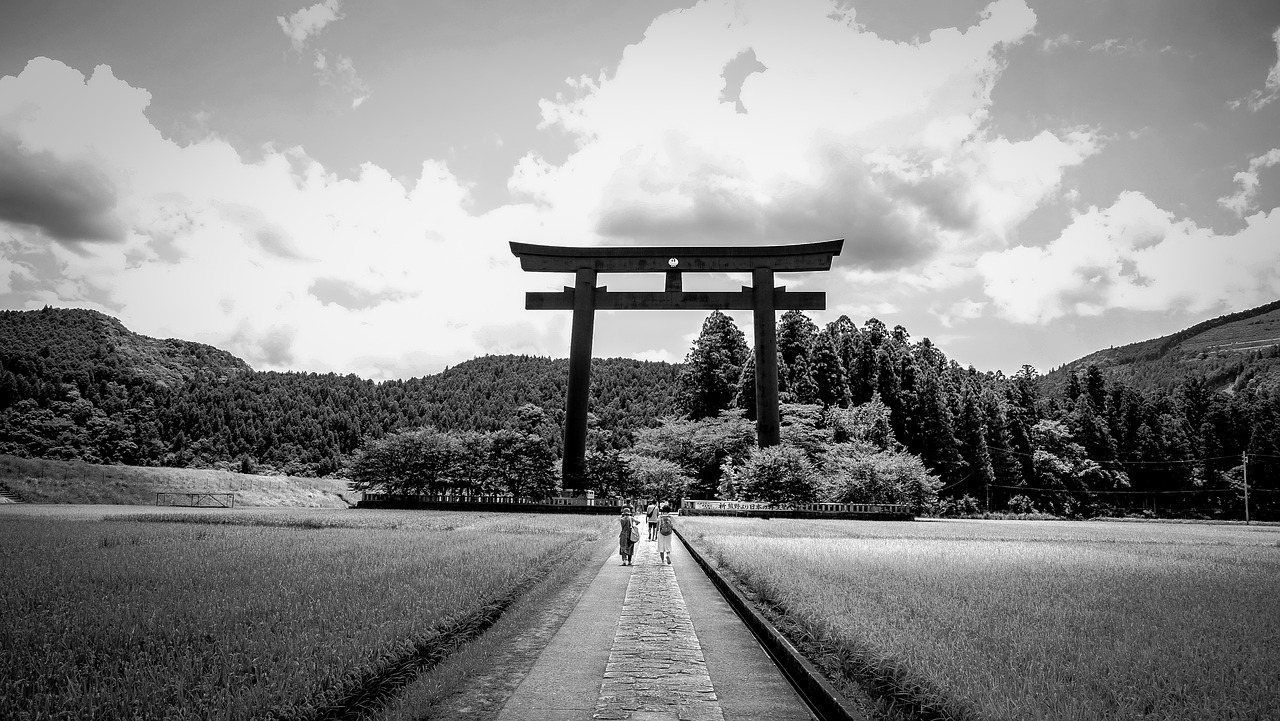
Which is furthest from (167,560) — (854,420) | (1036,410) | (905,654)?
(1036,410)

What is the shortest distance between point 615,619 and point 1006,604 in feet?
14.6

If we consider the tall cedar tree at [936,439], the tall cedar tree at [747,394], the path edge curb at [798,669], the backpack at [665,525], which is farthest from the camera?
the tall cedar tree at [936,439]

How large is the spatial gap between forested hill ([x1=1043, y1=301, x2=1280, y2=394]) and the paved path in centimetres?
13434

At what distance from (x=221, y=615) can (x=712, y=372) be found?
49.1 meters

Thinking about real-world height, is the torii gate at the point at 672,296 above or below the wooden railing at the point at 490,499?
above

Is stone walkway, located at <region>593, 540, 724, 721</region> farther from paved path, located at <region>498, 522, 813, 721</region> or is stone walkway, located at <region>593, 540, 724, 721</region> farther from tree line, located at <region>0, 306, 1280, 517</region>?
tree line, located at <region>0, 306, 1280, 517</region>

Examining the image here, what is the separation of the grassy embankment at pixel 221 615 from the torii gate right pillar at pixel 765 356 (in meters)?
16.9

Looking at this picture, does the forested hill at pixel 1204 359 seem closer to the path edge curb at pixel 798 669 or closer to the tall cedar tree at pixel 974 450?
the tall cedar tree at pixel 974 450

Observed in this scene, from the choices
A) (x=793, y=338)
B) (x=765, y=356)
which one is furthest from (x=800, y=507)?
(x=793, y=338)

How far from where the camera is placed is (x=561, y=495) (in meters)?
31.0

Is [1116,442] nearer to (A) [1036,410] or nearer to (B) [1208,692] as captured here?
(A) [1036,410]

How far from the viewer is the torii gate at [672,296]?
29.2m

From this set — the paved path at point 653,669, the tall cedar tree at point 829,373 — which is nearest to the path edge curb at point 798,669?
the paved path at point 653,669

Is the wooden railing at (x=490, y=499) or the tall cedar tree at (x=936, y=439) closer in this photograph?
the wooden railing at (x=490, y=499)
